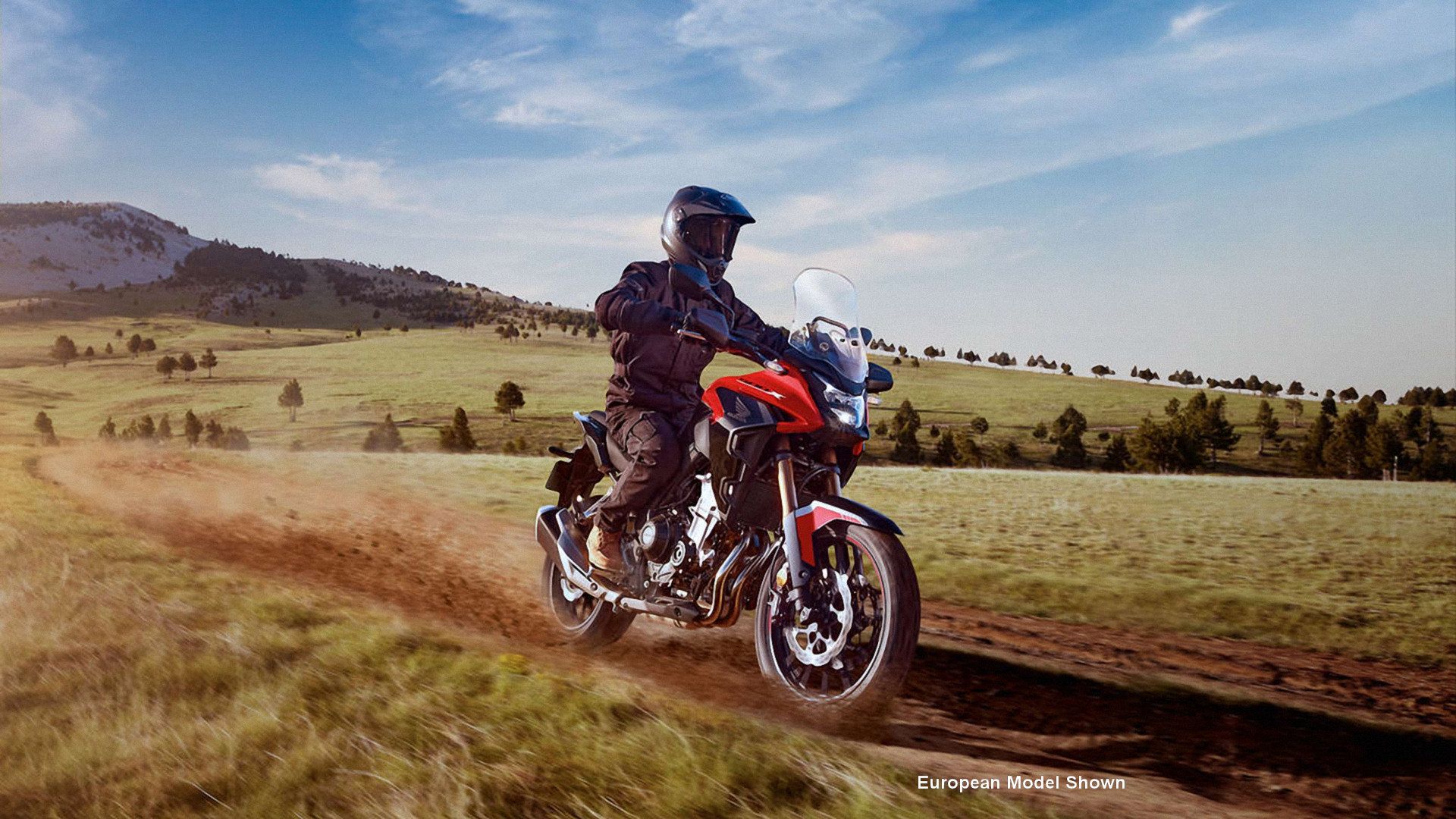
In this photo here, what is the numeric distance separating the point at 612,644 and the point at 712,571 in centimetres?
171

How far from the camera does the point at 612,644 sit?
276 inches

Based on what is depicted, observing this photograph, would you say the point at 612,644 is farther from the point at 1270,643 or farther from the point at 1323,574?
the point at 1323,574

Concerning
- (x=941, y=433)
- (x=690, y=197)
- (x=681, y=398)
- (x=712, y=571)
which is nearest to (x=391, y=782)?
(x=712, y=571)

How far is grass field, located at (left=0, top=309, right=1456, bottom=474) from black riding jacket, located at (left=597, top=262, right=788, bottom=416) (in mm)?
51926

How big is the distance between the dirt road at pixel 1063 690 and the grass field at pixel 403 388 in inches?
1894

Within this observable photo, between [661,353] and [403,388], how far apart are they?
8003 cm

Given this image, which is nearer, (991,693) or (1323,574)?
(991,693)

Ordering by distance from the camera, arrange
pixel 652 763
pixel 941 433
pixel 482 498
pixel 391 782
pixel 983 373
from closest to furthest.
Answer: pixel 391 782 → pixel 652 763 → pixel 482 498 → pixel 941 433 → pixel 983 373

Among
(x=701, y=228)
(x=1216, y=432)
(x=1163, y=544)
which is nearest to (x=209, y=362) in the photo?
(x=1163, y=544)

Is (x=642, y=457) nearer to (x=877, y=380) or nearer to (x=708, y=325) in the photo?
(x=708, y=325)

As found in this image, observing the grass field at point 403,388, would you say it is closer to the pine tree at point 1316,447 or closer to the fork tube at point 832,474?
the pine tree at point 1316,447

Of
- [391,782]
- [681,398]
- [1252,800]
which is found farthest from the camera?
[681,398]

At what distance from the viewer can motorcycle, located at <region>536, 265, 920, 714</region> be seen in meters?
4.80

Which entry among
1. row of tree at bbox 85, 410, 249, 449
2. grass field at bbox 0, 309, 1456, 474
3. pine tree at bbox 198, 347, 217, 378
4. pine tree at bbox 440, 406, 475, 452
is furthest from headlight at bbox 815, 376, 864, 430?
pine tree at bbox 198, 347, 217, 378
